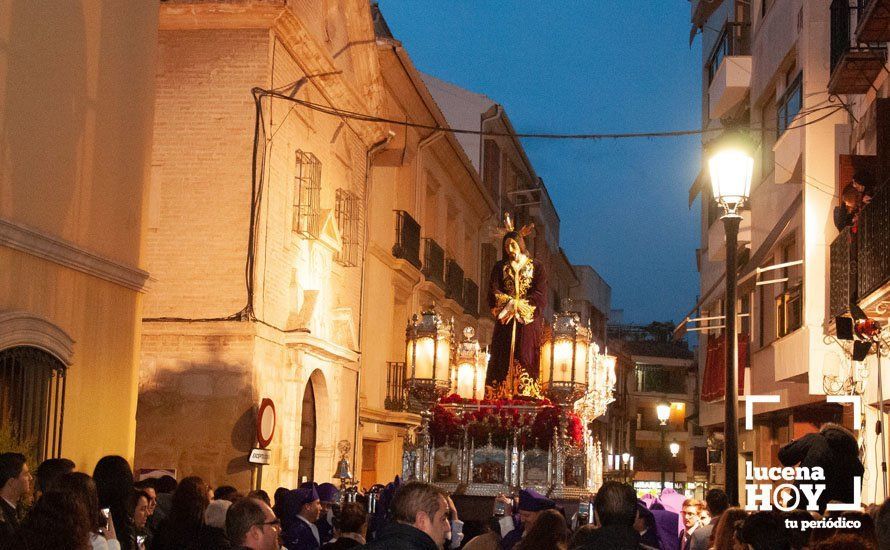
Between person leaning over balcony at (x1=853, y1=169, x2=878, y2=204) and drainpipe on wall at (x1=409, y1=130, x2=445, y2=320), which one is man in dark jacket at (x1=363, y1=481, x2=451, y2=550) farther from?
drainpipe on wall at (x1=409, y1=130, x2=445, y2=320)

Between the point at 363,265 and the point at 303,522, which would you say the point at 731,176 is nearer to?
the point at 303,522

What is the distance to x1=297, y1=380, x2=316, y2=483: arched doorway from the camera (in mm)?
20844

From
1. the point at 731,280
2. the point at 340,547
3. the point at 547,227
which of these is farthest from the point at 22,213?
the point at 547,227

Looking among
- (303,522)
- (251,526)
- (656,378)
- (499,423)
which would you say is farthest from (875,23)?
(656,378)

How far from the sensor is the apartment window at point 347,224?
22.3 metres

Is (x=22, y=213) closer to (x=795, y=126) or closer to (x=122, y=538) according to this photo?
(x=122, y=538)

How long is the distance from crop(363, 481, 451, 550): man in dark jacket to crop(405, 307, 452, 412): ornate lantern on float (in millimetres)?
8760

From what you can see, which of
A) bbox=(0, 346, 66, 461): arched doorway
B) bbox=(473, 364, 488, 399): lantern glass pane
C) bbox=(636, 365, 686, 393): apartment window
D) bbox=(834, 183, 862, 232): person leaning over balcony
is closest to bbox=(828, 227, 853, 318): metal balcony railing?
bbox=(834, 183, 862, 232): person leaning over balcony

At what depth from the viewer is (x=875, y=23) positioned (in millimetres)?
13531

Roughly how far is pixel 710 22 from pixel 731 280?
75.3 ft

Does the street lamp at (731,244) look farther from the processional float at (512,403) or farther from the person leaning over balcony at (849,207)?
the person leaning over balcony at (849,207)

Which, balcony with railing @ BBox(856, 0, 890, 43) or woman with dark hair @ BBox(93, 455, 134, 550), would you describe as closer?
woman with dark hair @ BBox(93, 455, 134, 550)

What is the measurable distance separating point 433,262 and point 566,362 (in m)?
16.8

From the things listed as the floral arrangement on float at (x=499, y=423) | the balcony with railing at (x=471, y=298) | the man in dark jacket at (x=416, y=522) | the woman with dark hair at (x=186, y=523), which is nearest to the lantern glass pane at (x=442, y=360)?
the floral arrangement on float at (x=499, y=423)
